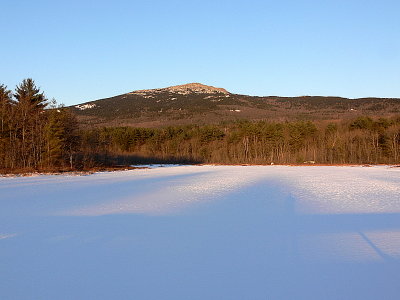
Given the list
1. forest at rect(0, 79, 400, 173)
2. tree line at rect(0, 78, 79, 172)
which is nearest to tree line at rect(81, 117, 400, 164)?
forest at rect(0, 79, 400, 173)

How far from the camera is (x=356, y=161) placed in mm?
51656

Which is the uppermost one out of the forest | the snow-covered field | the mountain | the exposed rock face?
the exposed rock face

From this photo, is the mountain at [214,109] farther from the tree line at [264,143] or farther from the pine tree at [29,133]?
the pine tree at [29,133]

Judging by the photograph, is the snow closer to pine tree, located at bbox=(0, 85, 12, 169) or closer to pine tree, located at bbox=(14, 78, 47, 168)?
pine tree, located at bbox=(14, 78, 47, 168)

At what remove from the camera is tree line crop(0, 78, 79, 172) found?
29.8m

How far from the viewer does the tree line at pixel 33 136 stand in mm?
29766

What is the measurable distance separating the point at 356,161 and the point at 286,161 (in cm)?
980

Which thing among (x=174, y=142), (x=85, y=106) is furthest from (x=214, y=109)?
(x=174, y=142)

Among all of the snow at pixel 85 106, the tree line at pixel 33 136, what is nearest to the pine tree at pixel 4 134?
the tree line at pixel 33 136

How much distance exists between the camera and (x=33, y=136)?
32219 mm

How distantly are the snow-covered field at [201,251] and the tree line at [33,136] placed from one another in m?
21.4

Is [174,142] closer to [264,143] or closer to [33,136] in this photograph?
[264,143]

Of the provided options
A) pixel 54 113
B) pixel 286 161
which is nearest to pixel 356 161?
pixel 286 161

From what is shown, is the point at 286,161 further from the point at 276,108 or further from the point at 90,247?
the point at 276,108
